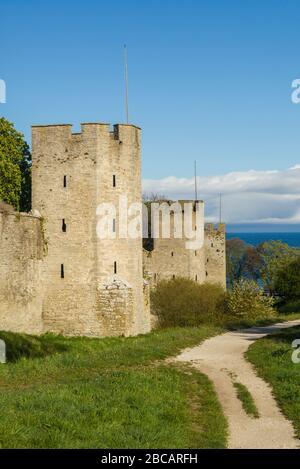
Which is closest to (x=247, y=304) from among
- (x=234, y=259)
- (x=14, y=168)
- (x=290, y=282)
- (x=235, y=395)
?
Answer: (x=290, y=282)

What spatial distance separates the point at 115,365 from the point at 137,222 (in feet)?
49.5

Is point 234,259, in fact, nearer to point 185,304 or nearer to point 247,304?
point 185,304

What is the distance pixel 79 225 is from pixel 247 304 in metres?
13.9

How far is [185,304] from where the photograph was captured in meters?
44.0

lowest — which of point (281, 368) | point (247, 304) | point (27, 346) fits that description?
point (247, 304)

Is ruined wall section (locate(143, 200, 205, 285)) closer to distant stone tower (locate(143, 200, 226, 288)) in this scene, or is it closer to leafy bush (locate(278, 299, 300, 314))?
distant stone tower (locate(143, 200, 226, 288))

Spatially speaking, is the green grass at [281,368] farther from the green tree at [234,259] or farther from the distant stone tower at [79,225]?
the green tree at [234,259]

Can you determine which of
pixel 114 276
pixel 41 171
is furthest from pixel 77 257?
pixel 41 171

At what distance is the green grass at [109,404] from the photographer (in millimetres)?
11266

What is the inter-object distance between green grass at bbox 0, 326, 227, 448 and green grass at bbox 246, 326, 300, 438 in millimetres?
1412

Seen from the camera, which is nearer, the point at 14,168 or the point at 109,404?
the point at 109,404

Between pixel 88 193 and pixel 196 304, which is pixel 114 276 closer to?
pixel 88 193

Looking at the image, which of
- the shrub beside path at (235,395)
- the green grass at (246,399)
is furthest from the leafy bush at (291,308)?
the green grass at (246,399)

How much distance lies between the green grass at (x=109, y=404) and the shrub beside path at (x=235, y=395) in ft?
0.95
